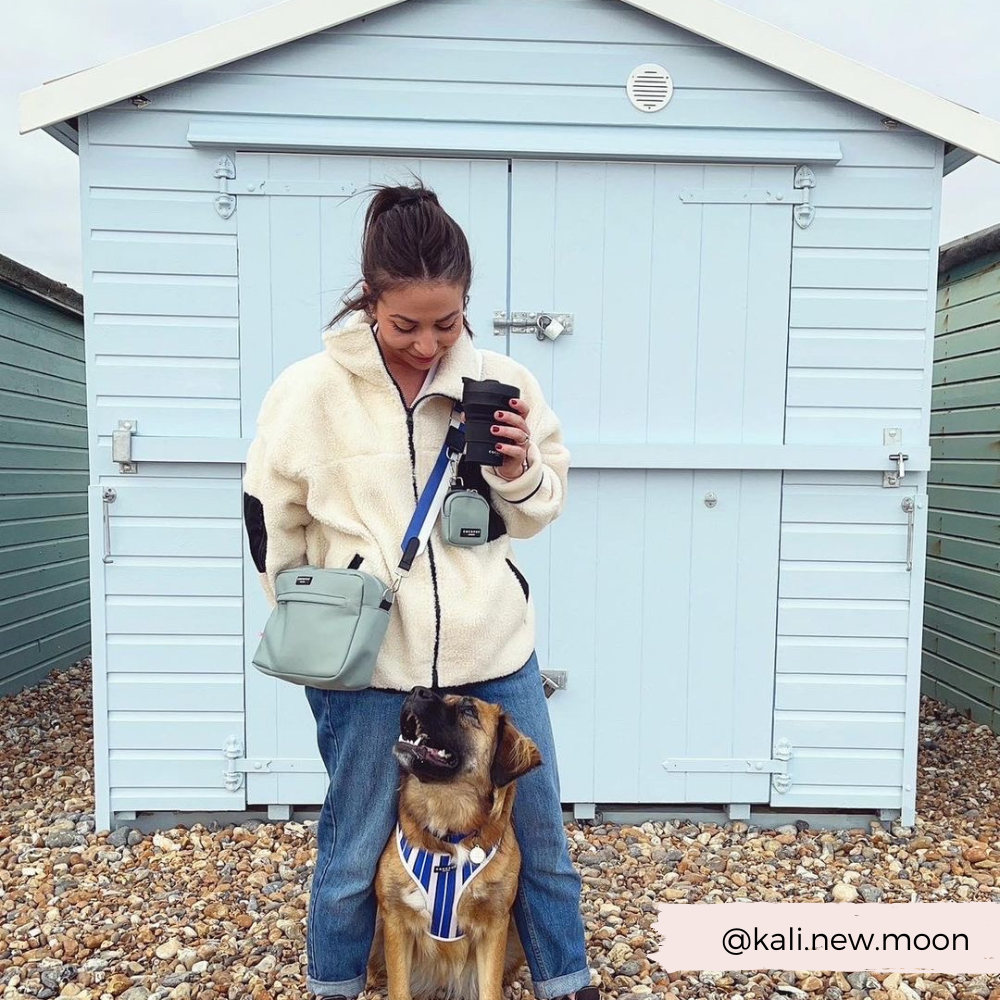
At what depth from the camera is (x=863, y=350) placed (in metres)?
3.61

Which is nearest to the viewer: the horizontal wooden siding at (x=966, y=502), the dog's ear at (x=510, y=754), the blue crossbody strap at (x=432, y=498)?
the blue crossbody strap at (x=432, y=498)

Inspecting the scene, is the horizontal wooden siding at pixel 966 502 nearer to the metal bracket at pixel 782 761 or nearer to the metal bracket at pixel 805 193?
the metal bracket at pixel 782 761

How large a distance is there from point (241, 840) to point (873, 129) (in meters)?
3.86

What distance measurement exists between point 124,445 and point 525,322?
65.5 inches

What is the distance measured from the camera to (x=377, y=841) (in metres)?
2.13

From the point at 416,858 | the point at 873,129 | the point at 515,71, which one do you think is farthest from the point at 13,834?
the point at 873,129

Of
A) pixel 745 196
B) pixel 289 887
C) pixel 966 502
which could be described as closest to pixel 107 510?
pixel 289 887

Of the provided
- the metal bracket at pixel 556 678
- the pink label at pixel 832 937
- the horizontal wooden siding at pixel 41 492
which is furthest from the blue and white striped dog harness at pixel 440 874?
the horizontal wooden siding at pixel 41 492

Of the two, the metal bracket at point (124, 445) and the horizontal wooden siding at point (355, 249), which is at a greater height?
the horizontal wooden siding at point (355, 249)

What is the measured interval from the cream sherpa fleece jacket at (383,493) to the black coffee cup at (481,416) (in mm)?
100

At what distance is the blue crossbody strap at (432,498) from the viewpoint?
191cm

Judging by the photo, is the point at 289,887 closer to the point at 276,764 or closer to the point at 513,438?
the point at 276,764

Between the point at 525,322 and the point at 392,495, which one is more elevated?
the point at 525,322

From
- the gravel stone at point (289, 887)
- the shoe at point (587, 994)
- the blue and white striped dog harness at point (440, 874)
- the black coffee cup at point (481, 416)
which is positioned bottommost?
the gravel stone at point (289, 887)
